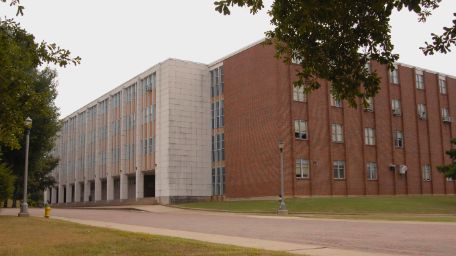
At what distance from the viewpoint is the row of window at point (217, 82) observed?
53344 mm

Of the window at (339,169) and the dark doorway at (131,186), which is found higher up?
the window at (339,169)

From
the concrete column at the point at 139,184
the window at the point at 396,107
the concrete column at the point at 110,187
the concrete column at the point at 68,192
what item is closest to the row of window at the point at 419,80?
the window at the point at 396,107

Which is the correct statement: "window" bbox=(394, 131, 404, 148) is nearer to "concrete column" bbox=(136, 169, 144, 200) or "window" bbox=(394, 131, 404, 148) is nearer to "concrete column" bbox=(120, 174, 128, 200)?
"concrete column" bbox=(136, 169, 144, 200)

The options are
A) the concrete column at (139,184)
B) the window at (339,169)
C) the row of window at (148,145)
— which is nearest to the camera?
the window at (339,169)

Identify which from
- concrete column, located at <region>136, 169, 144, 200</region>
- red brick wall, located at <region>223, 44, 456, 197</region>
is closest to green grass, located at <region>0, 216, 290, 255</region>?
red brick wall, located at <region>223, 44, 456, 197</region>

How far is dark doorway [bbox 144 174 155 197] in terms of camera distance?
5953 centimetres

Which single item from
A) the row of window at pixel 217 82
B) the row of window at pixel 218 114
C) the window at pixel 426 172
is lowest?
the window at pixel 426 172

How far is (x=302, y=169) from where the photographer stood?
44.4 meters

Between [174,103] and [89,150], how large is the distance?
25968 millimetres

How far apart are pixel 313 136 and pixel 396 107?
12.7 metres

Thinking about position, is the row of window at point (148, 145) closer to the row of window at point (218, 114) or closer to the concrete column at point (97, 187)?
the row of window at point (218, 114)

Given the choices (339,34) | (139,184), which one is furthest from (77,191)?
(339,34)

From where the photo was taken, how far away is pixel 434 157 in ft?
181

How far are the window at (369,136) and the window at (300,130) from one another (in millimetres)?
7836
